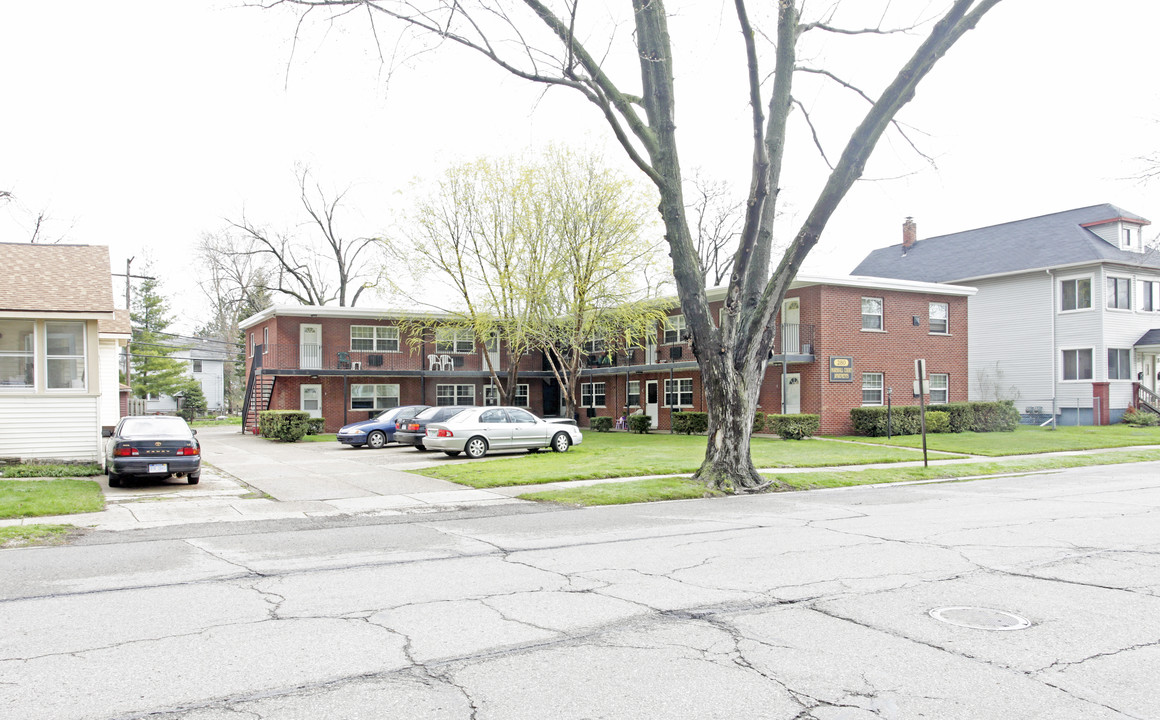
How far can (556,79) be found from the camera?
549 inches

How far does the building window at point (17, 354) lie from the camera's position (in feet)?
59.1

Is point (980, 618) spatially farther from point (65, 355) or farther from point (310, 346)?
point (310, 346)

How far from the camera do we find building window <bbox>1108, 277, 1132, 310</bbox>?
111 feet

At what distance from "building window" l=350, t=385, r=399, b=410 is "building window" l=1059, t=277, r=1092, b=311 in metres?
30.2

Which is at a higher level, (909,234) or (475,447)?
(909,234)

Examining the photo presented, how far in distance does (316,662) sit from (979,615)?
4584mm

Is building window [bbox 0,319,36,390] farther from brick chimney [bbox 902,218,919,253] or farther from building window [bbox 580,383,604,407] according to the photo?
brick chimney [bbox 902,218,919,253]

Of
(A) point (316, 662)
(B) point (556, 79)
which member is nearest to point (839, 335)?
(B) point (556, 79)

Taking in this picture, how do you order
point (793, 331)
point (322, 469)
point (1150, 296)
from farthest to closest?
point (1150, 296), point (793, 331), point (322, 469)

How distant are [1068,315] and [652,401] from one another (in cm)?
1785

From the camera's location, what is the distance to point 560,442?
936 inches

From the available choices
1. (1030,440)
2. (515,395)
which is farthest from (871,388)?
(515,395)

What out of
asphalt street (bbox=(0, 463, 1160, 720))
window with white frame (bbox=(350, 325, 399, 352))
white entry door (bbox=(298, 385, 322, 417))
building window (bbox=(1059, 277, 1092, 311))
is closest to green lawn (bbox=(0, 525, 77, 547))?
asphalt street (bbox=(0, 463, 1160, 720))

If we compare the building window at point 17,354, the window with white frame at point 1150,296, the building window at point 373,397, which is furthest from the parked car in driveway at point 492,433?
the window with white frame at point 1150,296
